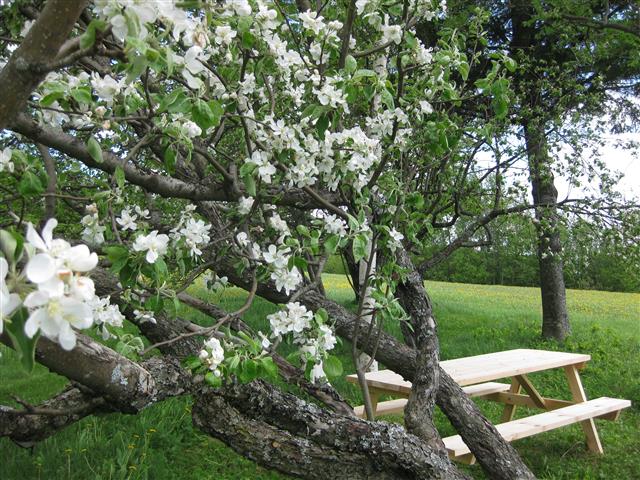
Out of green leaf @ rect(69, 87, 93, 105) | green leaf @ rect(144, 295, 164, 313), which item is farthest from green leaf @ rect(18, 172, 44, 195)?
green leaf @ rect(144, 295, 164, 313)

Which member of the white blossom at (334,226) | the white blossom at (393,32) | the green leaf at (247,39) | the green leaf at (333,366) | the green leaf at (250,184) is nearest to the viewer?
the green leaf at (247,39)

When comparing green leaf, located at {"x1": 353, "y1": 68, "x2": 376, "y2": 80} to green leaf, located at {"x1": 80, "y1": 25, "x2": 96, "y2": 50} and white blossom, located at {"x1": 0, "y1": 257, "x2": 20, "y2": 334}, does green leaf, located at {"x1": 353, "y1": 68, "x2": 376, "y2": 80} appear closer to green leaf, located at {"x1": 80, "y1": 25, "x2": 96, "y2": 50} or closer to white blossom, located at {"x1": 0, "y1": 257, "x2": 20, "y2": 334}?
green leaf, located at {"x1": 80, "y1": 25, "x2": 96, "y2": 50}

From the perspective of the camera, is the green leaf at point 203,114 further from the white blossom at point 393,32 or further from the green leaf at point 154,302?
the white blossom at point 393,32

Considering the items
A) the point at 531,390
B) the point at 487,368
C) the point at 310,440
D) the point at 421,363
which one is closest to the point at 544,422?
the point at 487,368

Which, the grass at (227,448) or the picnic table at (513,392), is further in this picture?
the picnic table at (513,392)

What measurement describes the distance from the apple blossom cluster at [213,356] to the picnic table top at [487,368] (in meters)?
2.44

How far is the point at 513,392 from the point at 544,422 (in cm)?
150

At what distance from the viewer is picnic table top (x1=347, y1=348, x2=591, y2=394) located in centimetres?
463

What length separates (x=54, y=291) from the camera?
0.84m

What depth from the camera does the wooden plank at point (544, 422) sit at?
4.07 m

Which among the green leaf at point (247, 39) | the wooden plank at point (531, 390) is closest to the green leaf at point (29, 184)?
the green leaf at point (247, 39)

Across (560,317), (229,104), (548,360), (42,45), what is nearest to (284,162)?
(229,104)

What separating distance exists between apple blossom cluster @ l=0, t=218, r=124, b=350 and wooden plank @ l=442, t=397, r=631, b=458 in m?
3.41

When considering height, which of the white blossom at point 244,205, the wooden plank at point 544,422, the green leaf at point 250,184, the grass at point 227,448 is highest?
the green leaf at point 250,184
